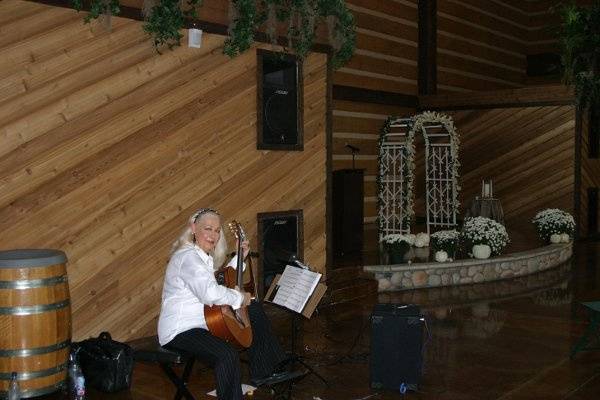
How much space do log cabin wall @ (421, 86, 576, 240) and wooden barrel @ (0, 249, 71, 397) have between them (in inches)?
345

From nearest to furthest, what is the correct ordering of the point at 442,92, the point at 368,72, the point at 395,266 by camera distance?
the point at 395,266, the point at 368,72, the point at 442,92

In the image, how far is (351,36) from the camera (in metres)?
6.76

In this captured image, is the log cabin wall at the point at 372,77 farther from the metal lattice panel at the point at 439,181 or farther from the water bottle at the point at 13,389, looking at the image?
the water bottle at the point at 13,389

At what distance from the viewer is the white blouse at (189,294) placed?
3580 millimetres

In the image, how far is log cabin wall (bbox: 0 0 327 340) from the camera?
4.51 meters

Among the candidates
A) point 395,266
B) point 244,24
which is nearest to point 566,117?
point 395,266

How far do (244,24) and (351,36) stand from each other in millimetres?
1588

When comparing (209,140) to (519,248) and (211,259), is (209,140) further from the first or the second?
(519,248)

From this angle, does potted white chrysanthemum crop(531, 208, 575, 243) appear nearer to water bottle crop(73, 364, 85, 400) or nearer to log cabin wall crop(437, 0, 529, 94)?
log cabin wall crop(437, 0, 529, 94)

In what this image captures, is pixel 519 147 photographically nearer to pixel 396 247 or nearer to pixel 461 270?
pixel 461 270

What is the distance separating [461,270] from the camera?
8.30 meters

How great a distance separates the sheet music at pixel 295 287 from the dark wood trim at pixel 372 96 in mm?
6675

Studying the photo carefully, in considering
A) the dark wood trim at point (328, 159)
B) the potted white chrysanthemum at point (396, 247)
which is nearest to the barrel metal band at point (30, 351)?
the dark wood trim at point (328, 159)

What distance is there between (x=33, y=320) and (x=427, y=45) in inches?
404
